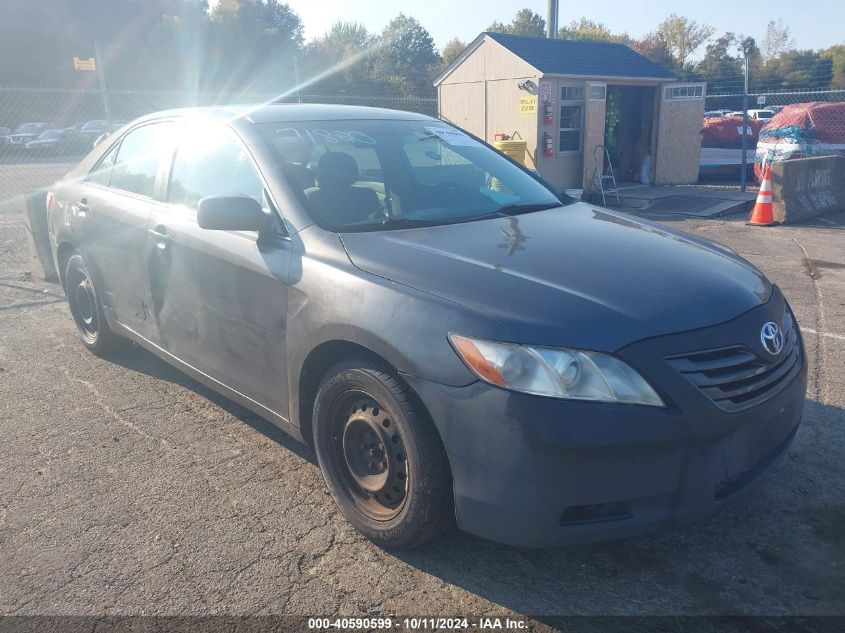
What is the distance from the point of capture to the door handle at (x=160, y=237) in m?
3.83

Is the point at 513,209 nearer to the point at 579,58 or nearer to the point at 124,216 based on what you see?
the point at 124,216

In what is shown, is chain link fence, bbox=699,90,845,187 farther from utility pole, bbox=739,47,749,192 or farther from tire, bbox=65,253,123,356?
tire, bbox=65,253,123,356

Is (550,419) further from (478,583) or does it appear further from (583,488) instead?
(478,583)

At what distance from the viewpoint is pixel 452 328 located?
2.42 metres

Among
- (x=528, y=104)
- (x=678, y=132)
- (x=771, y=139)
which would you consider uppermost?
(x=528, y=104)

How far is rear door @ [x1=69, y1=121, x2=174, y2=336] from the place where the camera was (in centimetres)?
414

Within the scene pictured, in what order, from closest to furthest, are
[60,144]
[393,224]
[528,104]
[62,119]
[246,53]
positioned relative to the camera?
[393,224] → [528,104] → [60,144] → [62,119] → [246,53]

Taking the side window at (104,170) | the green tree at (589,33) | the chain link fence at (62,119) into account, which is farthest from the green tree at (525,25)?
the side window at (104,170)

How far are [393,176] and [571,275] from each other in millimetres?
1380

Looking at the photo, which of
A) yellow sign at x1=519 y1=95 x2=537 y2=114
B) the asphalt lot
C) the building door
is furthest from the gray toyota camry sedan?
the building door

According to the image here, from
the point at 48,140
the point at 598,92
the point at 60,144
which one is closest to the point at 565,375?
the point at 598,92

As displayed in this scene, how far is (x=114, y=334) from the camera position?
4949 millimetres

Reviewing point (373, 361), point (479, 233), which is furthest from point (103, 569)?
point (479, 233)

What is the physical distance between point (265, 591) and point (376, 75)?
1632 inches
